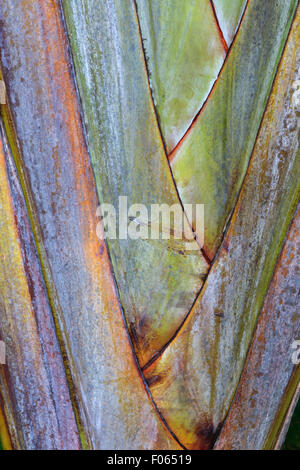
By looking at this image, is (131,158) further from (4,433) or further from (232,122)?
(4,433)

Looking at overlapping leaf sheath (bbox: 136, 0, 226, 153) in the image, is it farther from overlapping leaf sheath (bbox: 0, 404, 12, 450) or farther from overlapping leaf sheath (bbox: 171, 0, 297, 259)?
overlapping leaf sheath (bbox: 0, 404, 12, 450)

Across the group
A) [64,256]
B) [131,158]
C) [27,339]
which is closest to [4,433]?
[27,339]

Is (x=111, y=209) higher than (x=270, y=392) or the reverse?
higher

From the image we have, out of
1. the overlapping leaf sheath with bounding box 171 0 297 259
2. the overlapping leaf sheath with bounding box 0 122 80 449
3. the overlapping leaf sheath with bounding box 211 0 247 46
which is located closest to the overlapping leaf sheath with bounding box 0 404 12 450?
the overlapping leaf sheath with bounding box 0 122 80 449

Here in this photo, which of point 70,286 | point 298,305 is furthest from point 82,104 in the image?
point 298,305

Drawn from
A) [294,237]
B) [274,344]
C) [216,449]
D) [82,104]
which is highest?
[82,104]

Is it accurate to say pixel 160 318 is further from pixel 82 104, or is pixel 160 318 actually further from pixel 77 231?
pixel 82 104

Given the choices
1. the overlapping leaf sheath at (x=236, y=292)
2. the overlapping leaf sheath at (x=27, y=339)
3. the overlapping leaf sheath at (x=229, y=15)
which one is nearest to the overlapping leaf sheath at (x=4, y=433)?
the overlapping leaf sheath at (x=27, y=339)
